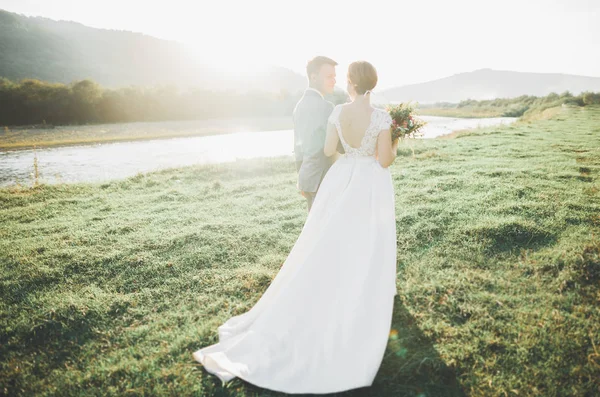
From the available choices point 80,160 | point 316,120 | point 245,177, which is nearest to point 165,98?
point 80,160

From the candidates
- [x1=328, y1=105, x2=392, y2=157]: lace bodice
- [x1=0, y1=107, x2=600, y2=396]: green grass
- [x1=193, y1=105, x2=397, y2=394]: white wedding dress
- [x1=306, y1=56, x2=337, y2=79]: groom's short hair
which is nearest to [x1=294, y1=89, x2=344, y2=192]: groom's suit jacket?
[x1=306, y1=56, x2=337, y2=79]: groom's short hair

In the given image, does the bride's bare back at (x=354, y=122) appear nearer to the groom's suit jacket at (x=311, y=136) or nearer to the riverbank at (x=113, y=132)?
the groom's suit jacket at (x=311, y=136)

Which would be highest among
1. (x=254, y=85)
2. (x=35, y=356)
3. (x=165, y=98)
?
(x=254, y=85)

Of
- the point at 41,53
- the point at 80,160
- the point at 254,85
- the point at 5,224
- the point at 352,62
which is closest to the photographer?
the point at 352,62

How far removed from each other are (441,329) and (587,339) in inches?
56.4

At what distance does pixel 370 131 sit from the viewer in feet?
12.6

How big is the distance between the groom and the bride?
0.72 metres

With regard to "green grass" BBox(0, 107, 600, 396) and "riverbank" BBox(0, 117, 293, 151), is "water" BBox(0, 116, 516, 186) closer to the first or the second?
"riverbank" BBox(0, 117, 293, 151)

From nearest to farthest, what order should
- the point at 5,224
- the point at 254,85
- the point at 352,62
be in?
1. the point at 352,62
2. the point at 5,224
3. the point at 254,85

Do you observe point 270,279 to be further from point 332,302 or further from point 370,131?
point 370,131

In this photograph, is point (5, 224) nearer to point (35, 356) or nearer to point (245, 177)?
point (35, 356)

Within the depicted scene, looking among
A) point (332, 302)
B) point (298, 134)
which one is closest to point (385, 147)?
point (298, 134)

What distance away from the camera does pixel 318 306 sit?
3.52 m

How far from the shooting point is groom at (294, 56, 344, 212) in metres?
4.83
